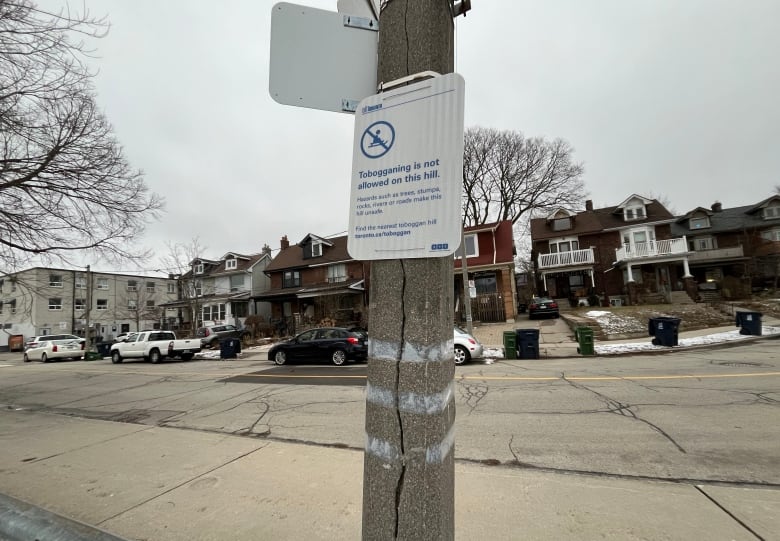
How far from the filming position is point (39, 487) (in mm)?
3934

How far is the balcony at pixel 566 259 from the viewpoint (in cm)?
3042

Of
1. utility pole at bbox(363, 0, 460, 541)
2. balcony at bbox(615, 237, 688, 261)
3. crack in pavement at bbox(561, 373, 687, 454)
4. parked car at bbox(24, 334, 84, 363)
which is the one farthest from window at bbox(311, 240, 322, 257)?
utility pole at bbox(363, 0, 460, 541)

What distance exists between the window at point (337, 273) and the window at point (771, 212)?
38688mm

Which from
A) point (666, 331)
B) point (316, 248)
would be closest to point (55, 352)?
point (316, 248)

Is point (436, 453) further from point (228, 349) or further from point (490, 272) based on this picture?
point (490, 272)

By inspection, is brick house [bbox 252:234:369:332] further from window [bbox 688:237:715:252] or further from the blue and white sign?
window [bbox 688:237:715:252]

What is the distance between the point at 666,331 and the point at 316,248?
1067 inches

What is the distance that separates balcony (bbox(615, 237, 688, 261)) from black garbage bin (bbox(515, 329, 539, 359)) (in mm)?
21487

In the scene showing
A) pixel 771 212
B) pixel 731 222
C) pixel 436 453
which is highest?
pixel 771 212

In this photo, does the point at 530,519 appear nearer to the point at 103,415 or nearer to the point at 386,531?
the point at 386,531

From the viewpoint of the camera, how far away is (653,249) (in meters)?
28.5

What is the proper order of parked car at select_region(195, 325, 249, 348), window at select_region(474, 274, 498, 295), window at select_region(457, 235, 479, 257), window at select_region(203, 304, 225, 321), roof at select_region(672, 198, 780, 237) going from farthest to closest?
window at select_region(203, 304, 225, 321), roof at select_region(672, 198, 780, 237), parked car at select_region(195, 325, 249, 348), window at select_region(457, 235, 479, 257), window at select_region(474, 274, 498, 295)

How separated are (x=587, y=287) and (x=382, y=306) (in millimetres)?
34144

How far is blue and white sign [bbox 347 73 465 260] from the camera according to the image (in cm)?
123
